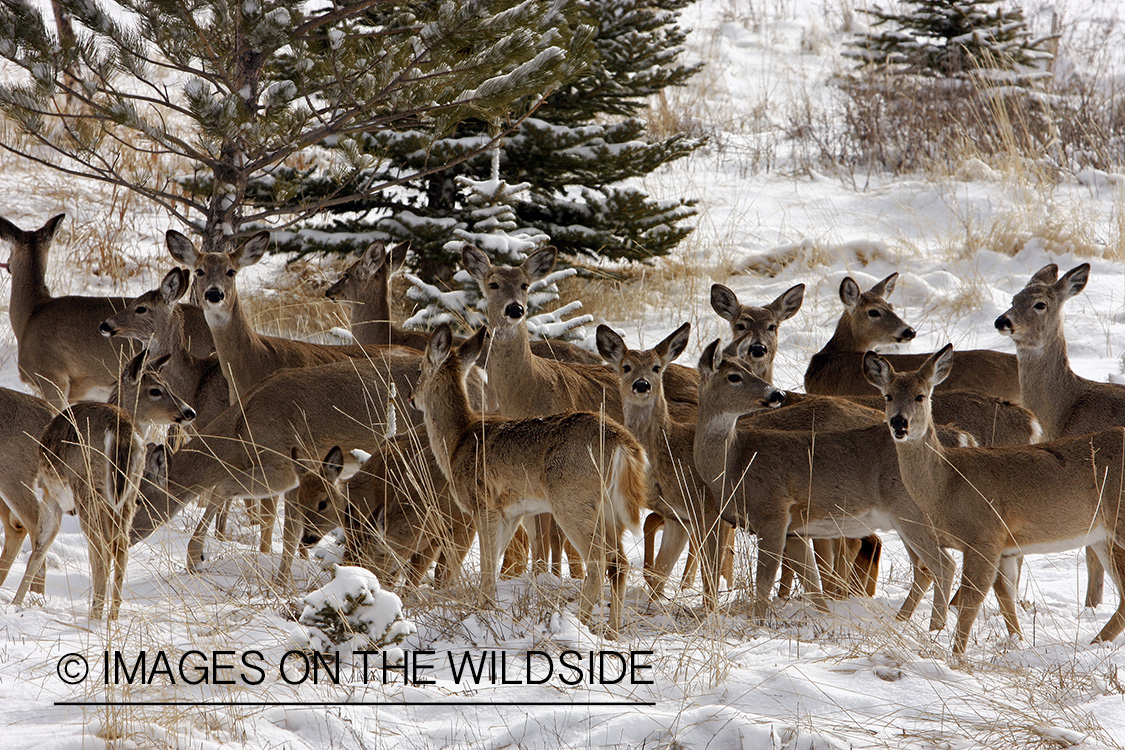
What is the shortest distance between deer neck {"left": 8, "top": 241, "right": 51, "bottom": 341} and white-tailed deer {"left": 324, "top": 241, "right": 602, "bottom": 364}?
267 centimetres

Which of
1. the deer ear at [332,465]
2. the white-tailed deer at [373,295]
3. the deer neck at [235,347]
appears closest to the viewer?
the deer ear at [332,465]

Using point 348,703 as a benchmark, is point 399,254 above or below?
above

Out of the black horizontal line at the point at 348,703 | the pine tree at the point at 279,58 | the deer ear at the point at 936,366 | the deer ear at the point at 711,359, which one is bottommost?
the black horizontal line at the point at 348,703

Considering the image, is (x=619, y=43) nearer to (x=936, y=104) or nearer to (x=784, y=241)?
(x=784, y=241)

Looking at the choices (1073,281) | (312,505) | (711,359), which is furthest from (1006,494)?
(312,505)

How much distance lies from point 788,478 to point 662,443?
0.80m

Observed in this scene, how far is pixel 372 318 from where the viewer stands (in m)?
10.6

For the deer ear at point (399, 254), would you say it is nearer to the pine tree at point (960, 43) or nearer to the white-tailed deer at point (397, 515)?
the white-tailed deer at point (397, 515)

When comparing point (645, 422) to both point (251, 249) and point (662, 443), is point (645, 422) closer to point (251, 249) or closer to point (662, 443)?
point (662, 443)

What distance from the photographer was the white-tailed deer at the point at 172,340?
8.78m

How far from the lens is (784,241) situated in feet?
49.6

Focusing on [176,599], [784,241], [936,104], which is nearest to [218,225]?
[176,599]

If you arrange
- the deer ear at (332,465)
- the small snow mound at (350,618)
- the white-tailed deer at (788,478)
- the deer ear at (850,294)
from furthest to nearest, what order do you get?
the deer ear at (850,294) < the deer ear at (332,465) < the white-tailed deer at (788,478) < the small snow mound at (350,618)

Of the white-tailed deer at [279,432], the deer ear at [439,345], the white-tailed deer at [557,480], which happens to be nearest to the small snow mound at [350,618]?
the white-tailed deer at [557,480]
